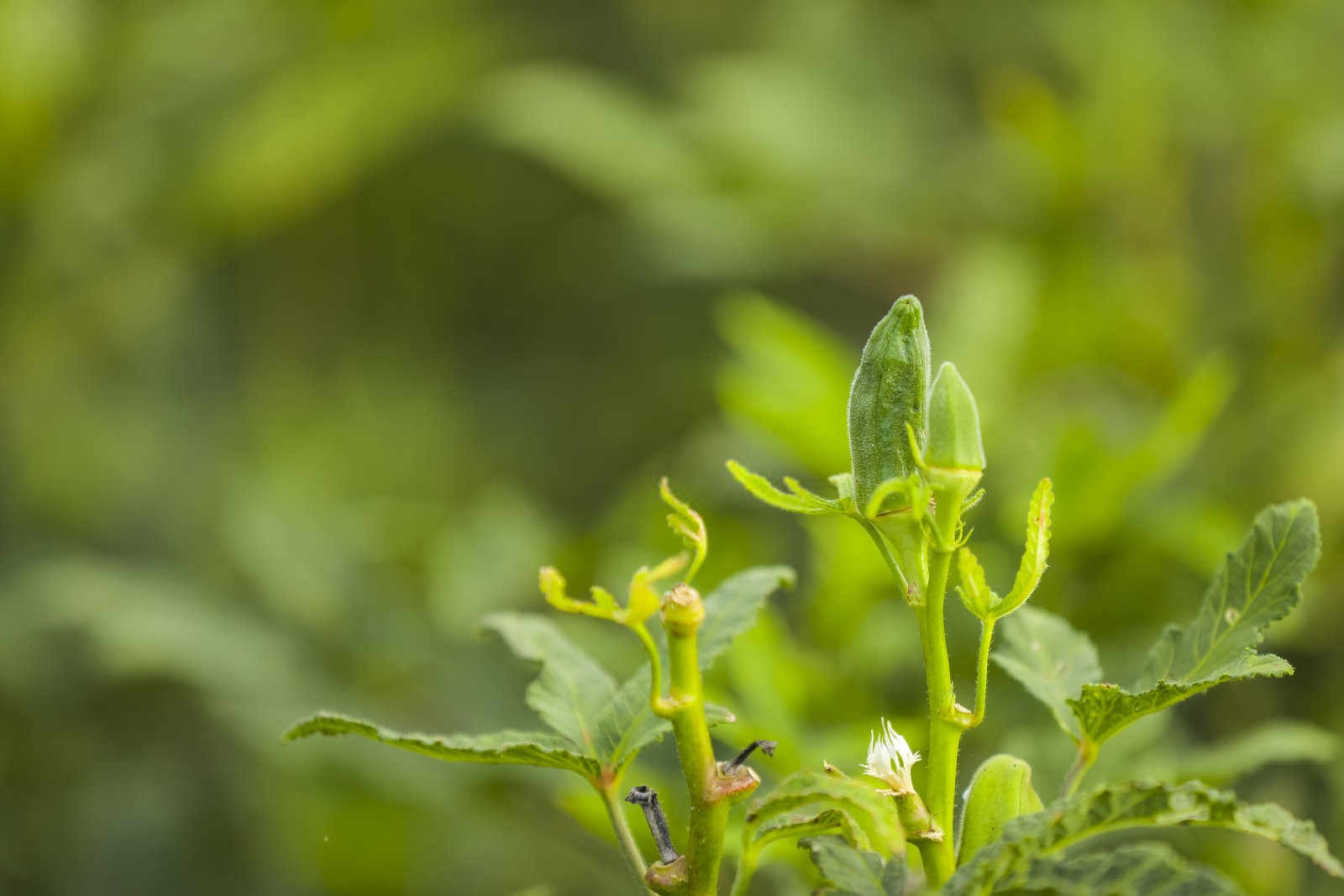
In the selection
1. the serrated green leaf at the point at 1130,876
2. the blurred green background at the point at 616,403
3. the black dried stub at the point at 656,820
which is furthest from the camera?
the blurred green background at the point at 616,403

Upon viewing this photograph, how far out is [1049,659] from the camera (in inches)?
25.5

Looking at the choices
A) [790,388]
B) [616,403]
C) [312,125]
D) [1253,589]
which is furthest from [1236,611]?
[616,403]

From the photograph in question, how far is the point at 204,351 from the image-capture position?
2.62 meters

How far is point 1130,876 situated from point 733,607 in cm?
23

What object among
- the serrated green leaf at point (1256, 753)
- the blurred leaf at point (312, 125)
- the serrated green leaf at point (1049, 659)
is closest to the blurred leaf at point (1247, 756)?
the serrated green leaf at point (1256, 753)

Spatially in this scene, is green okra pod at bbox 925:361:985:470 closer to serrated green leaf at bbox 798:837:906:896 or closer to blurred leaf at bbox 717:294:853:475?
serrated green leaf at bbox 798:837:906:896

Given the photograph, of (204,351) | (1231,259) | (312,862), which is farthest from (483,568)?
(204,351)

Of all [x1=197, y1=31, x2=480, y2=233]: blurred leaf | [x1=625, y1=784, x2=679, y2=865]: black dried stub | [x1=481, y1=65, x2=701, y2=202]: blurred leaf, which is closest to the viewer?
[x1=625, y1=784, x2=679, y2=865]: black dried stub

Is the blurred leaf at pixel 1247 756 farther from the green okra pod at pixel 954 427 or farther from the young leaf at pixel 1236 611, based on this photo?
the green okra pod at pixel 954 427

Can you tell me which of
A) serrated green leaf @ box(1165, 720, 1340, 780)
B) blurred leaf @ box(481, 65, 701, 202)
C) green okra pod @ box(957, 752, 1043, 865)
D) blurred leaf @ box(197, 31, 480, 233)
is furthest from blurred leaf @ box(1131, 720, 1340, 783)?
blurred leaf @ box(197, 31, 480, 233)

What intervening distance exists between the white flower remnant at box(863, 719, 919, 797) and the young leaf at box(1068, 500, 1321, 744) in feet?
0.24

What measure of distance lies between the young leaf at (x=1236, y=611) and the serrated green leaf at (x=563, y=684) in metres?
0.20

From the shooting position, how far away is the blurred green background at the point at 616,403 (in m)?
1.11

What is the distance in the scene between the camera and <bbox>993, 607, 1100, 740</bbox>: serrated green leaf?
621 mm
